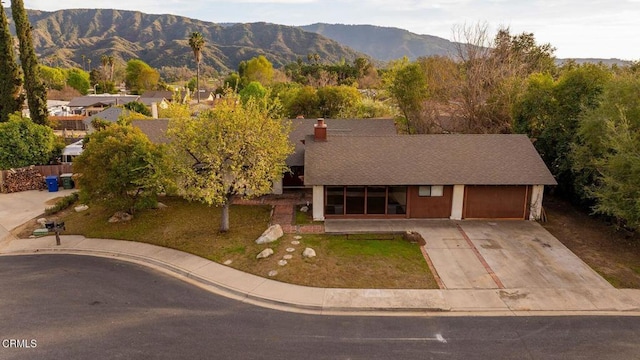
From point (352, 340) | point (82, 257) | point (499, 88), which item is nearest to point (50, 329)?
point (82, 257)

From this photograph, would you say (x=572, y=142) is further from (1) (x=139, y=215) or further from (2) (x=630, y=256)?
(1) (x=139, y=215)

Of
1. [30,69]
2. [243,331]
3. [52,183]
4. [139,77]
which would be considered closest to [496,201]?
[243,331]

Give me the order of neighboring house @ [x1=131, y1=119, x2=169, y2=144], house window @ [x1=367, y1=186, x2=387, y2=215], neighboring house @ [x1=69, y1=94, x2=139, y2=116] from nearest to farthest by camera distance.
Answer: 1. house window @ [x1=367, y1=186, x2=387, y2=215]
2. neighboring house @ [x1=131, y1=119, x2=169, y2=144]
3. neighboring house @ [x1=69, y1=94, x2=139, y2=116]

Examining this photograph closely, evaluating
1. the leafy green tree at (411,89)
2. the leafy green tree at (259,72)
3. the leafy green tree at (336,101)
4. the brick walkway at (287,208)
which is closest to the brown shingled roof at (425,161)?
the brick walkway at (287,208)

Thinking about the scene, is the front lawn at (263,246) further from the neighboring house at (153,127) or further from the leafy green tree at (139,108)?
→ the leafy green tree at (139,108)

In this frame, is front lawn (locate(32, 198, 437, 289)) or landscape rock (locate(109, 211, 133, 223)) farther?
landscape rock (locate(109, 211, 133, 223))

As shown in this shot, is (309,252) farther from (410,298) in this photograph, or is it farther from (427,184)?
(427,184)

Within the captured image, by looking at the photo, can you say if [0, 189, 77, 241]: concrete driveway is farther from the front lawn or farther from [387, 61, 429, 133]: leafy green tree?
[387, 61, 429, 133]: leafy green tree

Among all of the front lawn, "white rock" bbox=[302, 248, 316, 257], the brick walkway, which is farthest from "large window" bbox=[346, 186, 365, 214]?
"white rock" bbox=[302, 248, 316, 257]
